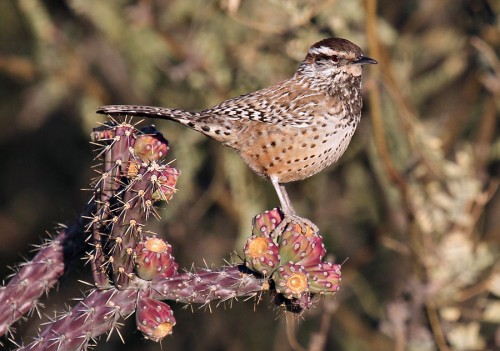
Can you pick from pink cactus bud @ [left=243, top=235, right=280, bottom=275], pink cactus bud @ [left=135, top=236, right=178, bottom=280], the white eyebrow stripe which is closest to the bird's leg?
pink cactus bud @ [left=243, top=235, right=280, bottom=275]

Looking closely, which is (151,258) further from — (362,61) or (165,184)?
(362,61)

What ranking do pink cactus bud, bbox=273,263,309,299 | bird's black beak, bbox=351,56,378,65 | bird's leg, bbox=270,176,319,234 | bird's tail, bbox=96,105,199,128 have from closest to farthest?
pink cactus bud, bbox=273,263,309,299 → bird's leg, bbox=270,176,319,234 → bird's tail, bbox=96,105,199,128 → bird's black beak, bbox=351,56,378,65

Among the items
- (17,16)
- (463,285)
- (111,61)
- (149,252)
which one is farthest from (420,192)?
(17,16)

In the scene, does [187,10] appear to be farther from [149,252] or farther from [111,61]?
[149,252]

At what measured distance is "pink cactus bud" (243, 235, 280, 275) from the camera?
259 cm

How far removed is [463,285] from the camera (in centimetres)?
454

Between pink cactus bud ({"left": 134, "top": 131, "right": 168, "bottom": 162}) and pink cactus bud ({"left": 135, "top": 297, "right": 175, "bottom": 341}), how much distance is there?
0.47 m

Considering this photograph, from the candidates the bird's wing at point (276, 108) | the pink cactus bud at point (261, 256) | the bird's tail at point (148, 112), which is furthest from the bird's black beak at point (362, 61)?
the pink cactus bud at point (261, 256)

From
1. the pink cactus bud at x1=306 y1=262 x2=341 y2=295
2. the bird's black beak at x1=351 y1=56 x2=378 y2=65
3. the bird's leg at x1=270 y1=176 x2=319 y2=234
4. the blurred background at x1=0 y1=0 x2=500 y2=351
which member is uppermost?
the bird's black beak at x1=351 y1=56 x2=378 y2=65

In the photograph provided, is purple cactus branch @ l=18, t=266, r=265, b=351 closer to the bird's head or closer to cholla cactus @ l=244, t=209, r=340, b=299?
cholla cactus @ l=244, t=209, r=340, b=299

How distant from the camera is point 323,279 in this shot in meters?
2.63

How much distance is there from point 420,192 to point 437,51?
3.29 feet

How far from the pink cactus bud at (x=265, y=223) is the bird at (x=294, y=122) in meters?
0.53

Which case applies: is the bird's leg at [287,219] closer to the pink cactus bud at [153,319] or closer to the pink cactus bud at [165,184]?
A: the pink cactus bud at [165,184]
